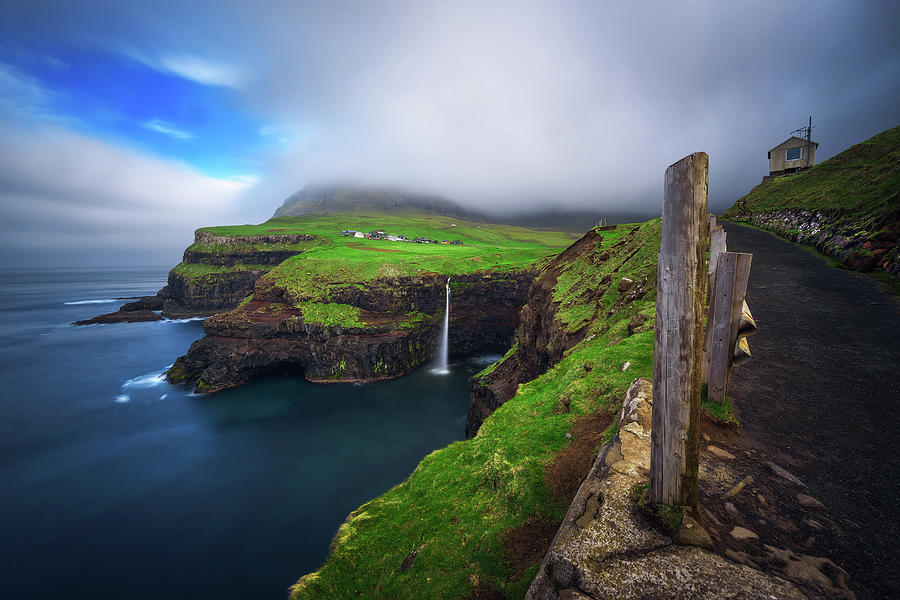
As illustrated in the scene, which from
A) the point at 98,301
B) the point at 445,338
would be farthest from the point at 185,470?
the point at 98,301

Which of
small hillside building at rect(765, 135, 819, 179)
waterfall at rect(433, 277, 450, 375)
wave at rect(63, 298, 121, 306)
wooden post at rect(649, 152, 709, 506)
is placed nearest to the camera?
wooden post at rect(649, 152, 709, 506)

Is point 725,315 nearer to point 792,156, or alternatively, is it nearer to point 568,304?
point 568,304

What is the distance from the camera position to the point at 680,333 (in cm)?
443

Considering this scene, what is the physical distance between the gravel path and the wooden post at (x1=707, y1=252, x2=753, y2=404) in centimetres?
108

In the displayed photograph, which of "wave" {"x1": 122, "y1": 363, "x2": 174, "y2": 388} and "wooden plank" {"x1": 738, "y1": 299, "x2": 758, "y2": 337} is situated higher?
"wooden plank" {"x1": 738, "y1": 299, "x2": 758, "y2": 337}

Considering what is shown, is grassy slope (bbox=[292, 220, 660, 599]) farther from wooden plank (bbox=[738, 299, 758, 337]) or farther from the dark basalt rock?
the dark basalt rock

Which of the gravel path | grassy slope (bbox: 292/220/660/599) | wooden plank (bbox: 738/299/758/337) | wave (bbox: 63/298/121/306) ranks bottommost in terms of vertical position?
wave (bbox: 63/298/121/306)

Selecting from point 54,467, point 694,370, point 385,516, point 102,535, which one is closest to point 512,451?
point 385,516

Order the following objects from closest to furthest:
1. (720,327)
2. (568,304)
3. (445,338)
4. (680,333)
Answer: (680,333) → (720,327) → (568,304) → (445,338)

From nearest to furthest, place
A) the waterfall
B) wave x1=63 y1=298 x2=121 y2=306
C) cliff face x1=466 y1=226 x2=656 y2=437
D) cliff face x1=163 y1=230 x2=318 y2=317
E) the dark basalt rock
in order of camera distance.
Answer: cliff face x1=466 y1=226 x2=656 y2=437, the dark basalt rock, the waterfall, cliff face x1=163 y1=230 x2=318 y2=317, wave x1=63 y1=298 x2=121 y2=306

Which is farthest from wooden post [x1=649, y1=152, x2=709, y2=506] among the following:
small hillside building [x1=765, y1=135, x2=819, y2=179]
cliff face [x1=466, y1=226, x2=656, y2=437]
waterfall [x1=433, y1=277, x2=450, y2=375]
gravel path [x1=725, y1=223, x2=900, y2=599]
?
small hillside building [x1=765, y1=135, x2=819, y2=179]

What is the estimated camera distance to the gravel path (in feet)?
15.2

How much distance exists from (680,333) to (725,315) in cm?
393

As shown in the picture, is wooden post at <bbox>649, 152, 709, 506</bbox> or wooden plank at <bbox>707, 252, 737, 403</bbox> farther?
wooden plank at <bbox>707, 252, 737, 403</bbox>
